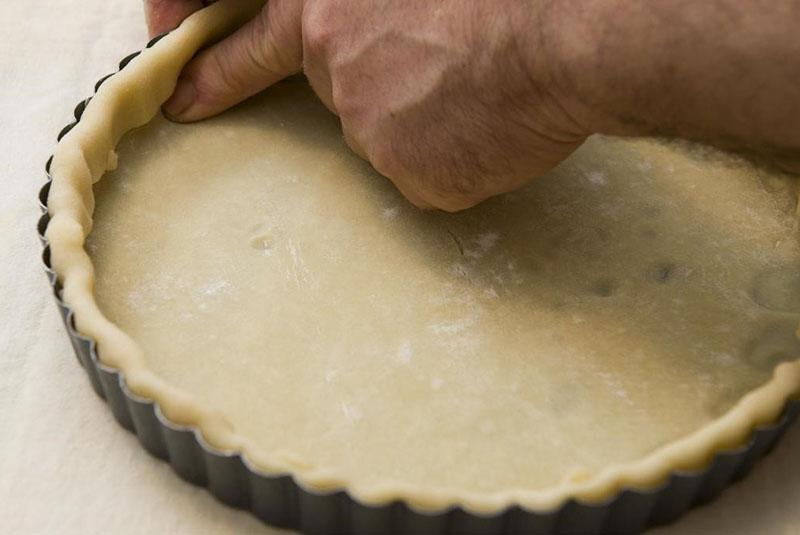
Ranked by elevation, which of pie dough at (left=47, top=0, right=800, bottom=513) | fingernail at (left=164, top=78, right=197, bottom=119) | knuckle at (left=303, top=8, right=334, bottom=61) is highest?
knuckle at (left=303, top=8, right=334, bottom=61)

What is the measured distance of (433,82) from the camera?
1252mm

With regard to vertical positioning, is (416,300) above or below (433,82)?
below

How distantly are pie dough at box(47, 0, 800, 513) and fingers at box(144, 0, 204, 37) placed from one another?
0.19 feet

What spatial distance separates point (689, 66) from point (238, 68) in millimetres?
702

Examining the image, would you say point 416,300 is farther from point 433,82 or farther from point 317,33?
point 317,33

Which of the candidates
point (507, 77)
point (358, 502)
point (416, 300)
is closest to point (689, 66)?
point (507, 77)

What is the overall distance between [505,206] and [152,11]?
0.65 metres

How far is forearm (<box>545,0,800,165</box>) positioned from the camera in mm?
1034

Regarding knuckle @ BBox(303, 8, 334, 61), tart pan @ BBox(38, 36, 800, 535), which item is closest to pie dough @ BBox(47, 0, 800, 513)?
tart pan @ BBox(38, 36, 800, 535)

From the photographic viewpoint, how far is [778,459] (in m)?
1.24

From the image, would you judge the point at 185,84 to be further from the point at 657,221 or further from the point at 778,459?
the point at 778,459

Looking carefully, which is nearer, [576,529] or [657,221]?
[576,529]

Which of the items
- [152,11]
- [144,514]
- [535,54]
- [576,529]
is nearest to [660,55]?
[535,54]

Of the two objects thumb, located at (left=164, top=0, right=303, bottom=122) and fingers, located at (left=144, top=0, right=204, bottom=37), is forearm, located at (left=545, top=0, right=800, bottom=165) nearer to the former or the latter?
thumb, located at (left=164, top=0, right=303, bottom=122)
